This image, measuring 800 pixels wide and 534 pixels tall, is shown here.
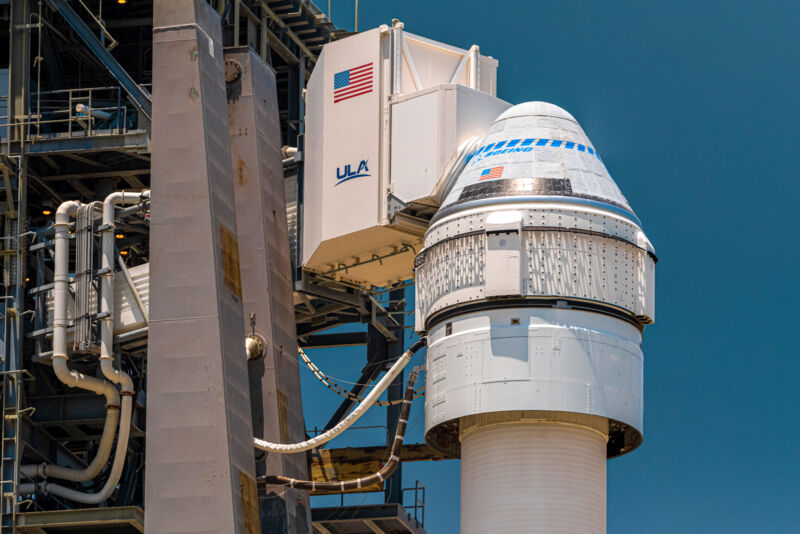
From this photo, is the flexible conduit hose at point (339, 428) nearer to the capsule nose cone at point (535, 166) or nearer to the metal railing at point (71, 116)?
the capsule nose cone at point (535, 166)

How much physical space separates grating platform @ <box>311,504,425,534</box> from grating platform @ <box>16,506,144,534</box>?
9.57 m

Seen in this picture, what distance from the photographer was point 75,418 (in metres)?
47.5

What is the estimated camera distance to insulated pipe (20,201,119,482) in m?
43.2

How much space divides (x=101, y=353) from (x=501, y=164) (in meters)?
10.6

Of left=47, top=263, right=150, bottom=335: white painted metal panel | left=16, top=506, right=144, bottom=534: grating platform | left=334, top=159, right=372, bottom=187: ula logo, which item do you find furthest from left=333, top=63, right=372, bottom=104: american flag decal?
left=16, top=506, right=144, bottom=534: grating platform

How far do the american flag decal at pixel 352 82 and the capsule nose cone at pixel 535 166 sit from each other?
12.2 ft

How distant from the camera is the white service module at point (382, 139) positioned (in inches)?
1623

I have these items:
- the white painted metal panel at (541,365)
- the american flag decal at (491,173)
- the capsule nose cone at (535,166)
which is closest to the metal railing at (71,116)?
the capsule nose cone at (535,166)

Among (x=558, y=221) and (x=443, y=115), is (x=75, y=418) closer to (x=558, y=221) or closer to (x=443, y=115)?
(x=443, y=115)

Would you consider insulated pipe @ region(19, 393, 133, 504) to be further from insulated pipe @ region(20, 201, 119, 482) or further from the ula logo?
the ula logo

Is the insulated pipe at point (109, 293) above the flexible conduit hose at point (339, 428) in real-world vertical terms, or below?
above

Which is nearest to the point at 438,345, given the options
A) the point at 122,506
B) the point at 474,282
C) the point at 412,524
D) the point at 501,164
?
the point at 474,282

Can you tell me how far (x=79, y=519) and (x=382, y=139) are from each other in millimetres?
11517

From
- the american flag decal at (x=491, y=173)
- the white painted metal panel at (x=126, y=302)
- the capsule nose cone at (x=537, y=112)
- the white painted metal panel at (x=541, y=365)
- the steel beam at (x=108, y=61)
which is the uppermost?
the steel beam at (x=108, y=61)
